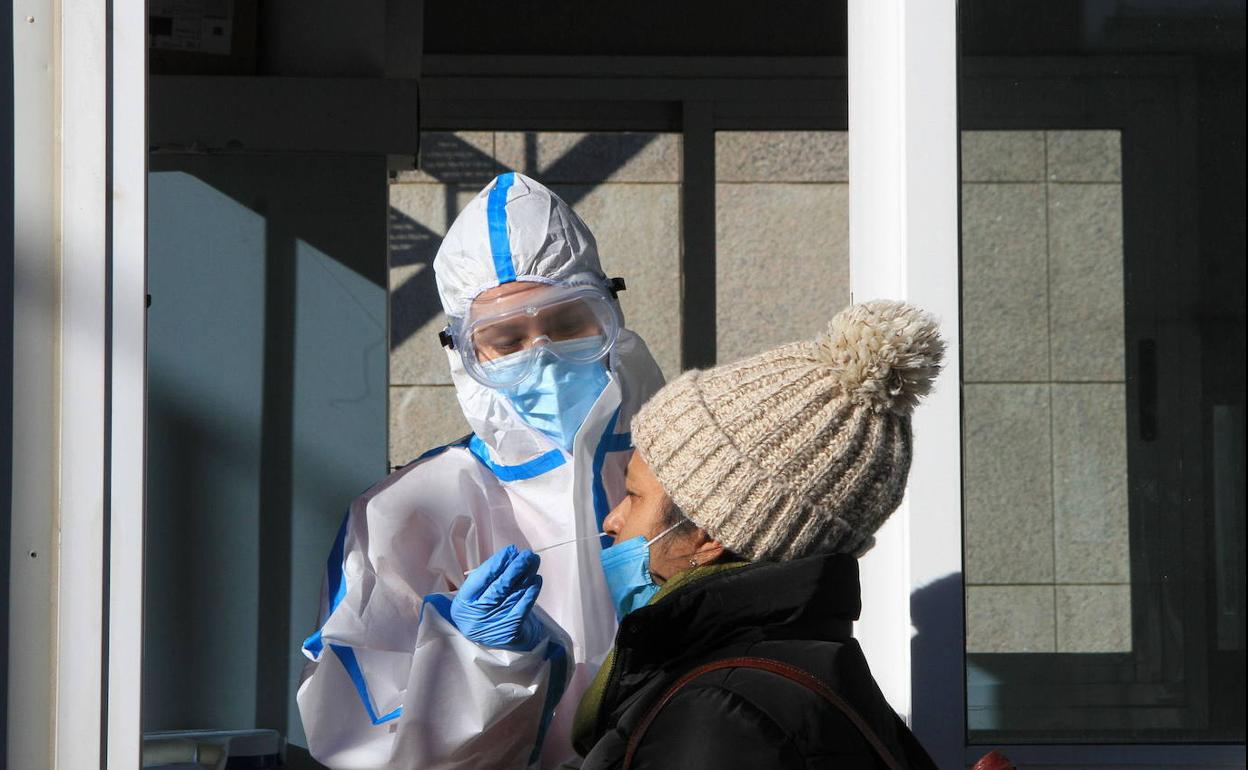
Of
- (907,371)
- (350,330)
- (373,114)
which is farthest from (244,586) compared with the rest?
(907,371)

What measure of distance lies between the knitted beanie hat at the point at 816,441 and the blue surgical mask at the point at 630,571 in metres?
0.10

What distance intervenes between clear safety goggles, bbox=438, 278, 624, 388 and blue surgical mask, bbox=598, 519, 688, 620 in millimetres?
377

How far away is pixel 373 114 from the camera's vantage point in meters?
2.52

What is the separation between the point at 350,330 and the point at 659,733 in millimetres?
1655

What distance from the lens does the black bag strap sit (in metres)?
1.11

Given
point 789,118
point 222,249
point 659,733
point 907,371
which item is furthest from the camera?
point 789,118

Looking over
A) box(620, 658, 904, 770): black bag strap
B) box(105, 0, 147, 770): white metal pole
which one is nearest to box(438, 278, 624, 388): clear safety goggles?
box(105, 0, 147, 770): white metal pole

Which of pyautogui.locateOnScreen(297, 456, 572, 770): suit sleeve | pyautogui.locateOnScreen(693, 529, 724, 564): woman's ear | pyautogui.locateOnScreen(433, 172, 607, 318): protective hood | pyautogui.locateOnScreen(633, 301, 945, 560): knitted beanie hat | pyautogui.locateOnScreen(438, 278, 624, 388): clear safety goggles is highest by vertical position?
pyautogui.locateOnScreen(433, 172, 607, 318): protective hood

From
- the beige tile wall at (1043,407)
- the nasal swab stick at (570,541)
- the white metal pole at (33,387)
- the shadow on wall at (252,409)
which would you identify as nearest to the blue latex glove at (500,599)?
the nasal swab stick at (570,541)

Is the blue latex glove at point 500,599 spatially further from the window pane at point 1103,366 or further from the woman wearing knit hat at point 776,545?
the window pane at point 1103,366

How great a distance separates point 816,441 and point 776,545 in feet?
0.38

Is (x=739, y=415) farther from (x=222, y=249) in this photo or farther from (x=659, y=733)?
→ (x=222, y=249)

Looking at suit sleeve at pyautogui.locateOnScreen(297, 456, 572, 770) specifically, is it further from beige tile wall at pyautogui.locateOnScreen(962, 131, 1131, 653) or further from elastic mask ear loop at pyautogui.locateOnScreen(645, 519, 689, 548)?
beige tile wall at pyautogui.locateOnScreen(962, 131, 1131, 653)

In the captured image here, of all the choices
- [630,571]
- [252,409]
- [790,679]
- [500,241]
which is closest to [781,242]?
[252,409]
